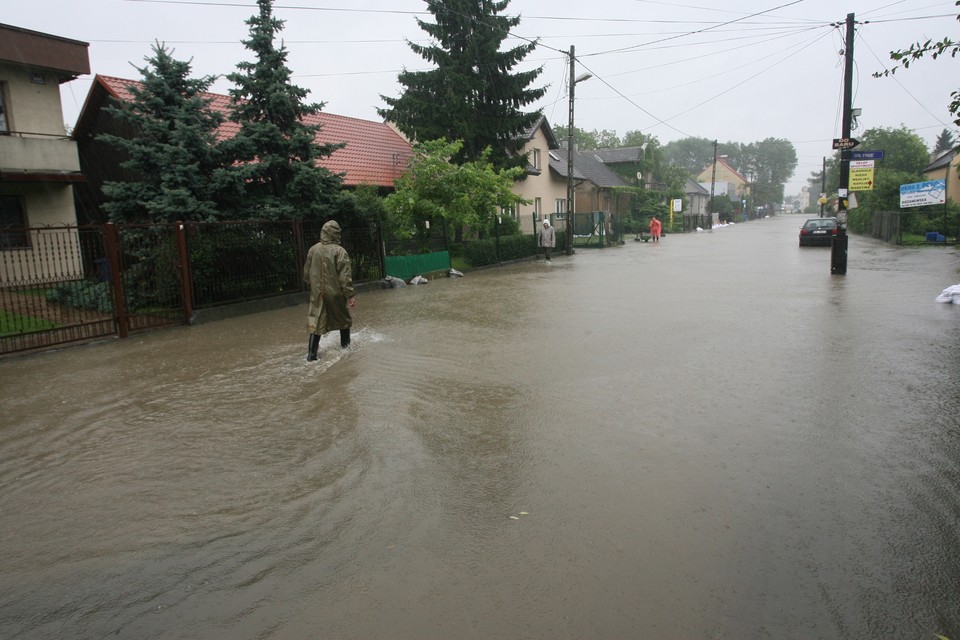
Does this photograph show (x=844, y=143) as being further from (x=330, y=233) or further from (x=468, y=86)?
(x=330, y=233)

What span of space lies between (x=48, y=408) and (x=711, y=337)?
8539 millimetres

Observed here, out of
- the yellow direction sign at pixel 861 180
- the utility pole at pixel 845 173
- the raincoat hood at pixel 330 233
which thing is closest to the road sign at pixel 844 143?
the utility pole at pixel 845 173

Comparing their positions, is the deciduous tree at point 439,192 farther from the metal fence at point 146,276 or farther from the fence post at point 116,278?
the fence post at point 116,278

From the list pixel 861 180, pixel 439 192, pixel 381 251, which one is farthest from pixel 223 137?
pixel 861 180

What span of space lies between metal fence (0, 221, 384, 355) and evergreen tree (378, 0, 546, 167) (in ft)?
35.2

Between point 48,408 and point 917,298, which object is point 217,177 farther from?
point 917,298

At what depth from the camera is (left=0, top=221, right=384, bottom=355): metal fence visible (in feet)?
33.8

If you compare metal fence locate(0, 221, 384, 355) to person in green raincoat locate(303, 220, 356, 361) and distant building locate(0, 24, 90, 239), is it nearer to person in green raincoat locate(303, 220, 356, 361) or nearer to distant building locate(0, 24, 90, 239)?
distant building locate(0, 24, 90, 239)

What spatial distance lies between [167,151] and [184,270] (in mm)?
2897

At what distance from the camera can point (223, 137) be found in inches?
754

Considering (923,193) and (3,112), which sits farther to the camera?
(923,193)

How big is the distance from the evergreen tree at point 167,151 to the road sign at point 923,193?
26.6 m

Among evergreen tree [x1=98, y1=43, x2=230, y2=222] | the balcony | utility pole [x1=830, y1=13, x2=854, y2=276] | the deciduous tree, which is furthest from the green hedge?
utility pole [x1=830, y1=13, x2=854, y2=276]

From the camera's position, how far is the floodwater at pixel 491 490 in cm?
316
